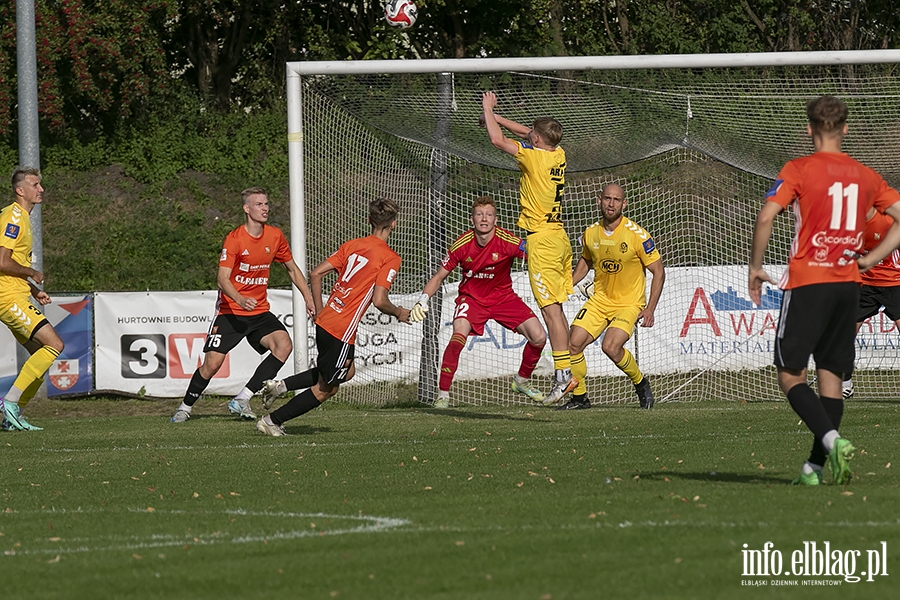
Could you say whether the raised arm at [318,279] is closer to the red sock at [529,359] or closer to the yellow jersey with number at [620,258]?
the red sock at [529,359]

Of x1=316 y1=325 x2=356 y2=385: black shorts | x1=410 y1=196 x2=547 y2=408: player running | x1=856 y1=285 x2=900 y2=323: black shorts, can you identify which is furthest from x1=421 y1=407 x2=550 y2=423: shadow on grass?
x1=856 y1=285 x2=900 y2=323: black shorts

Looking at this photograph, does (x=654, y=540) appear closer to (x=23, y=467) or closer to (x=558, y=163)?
(x=23, y=467)

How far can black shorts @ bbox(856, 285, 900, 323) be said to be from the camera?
12.4m

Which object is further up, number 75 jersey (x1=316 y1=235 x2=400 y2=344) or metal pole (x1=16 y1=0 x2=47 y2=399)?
metal pole (x1=16 y1=0 x2=47 y2=399)

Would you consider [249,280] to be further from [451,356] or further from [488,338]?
[488,338]

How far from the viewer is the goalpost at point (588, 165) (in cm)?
1494

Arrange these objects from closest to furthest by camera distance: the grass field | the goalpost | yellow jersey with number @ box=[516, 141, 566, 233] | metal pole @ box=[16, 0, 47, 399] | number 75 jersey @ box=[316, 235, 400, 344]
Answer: the grass field, number 75 jersey @ box=[316, 235, 400, 344], yellow jersey with number @ box=[516, 141, 566, 233], the goalpost, metal pole @ box=[16, 0, 47, 399]

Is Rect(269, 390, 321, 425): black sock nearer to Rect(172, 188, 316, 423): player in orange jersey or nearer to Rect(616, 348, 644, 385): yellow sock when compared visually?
Rect(172, 188, 316, 423): player in orange jersey

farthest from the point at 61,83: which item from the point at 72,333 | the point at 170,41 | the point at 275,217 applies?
the point at 72,333

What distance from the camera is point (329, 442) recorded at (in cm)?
991

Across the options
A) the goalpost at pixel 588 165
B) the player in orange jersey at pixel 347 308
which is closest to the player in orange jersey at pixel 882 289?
the goalpost at pixel 588 165

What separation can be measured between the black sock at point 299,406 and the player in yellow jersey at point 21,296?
3.18 m

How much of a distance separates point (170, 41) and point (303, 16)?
131 inches

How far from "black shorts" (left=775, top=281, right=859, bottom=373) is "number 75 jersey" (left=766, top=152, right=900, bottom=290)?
63 millimetres
